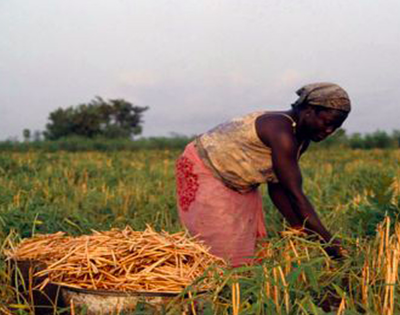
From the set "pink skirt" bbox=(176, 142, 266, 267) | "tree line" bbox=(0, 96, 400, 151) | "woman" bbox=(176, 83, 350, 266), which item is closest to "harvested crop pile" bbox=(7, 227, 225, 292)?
"woman" bbox=(176, 83, 350, 266)

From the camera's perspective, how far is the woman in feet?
10.4

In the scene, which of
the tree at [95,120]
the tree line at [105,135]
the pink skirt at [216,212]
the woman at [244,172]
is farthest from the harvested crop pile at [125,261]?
the tree at [95,120]

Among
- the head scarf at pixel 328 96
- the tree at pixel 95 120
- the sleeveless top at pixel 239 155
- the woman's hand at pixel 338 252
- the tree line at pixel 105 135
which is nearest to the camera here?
the woman's hand at pixel 338 252

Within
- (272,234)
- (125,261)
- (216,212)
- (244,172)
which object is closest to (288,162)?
(244,172)

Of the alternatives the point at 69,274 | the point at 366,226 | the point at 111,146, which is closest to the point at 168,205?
the point at 366,226

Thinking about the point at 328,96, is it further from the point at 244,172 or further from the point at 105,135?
the point at 105,135

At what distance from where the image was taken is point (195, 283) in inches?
76.7

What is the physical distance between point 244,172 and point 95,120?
125 ft

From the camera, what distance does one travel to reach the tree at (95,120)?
40.3 metres

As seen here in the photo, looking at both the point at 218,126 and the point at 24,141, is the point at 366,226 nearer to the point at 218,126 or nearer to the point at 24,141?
the point at 218,126

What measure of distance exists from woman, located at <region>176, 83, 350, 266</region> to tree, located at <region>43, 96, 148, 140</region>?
3306 centimetres

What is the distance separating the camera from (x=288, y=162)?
320cm

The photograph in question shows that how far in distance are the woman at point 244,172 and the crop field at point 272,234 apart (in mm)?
213

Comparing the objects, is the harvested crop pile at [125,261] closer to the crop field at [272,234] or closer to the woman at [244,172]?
the crop field at [272,234]
